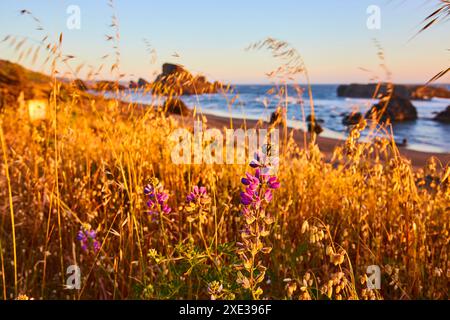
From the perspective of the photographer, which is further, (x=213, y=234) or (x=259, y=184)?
(x=213, y=234)

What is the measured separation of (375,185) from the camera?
2.91 metres

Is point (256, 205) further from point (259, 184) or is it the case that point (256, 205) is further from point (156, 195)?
→ point (156, 195)

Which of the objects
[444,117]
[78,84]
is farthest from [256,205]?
[444,117]

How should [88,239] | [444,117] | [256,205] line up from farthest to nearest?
[444,117]
[88,239]
[256,205]

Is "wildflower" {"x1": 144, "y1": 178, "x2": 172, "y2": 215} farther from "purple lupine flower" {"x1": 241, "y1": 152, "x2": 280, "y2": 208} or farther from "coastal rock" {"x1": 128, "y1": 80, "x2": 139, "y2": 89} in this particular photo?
"coastal rock" {"x1": 128, "y1": 80, "x2": 139, "y2": 89}

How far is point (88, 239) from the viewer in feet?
8.30

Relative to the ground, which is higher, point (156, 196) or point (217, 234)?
point (156, 196)

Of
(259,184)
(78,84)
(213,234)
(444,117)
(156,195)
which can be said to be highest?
(78,84)

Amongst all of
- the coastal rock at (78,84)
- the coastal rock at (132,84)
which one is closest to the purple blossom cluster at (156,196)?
the coastal rock at (78,84)

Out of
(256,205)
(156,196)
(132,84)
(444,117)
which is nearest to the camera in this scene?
(256,205)

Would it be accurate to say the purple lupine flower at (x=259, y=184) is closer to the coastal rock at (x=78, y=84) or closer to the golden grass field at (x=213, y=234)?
the golden grass field at (x=213, y=234)
